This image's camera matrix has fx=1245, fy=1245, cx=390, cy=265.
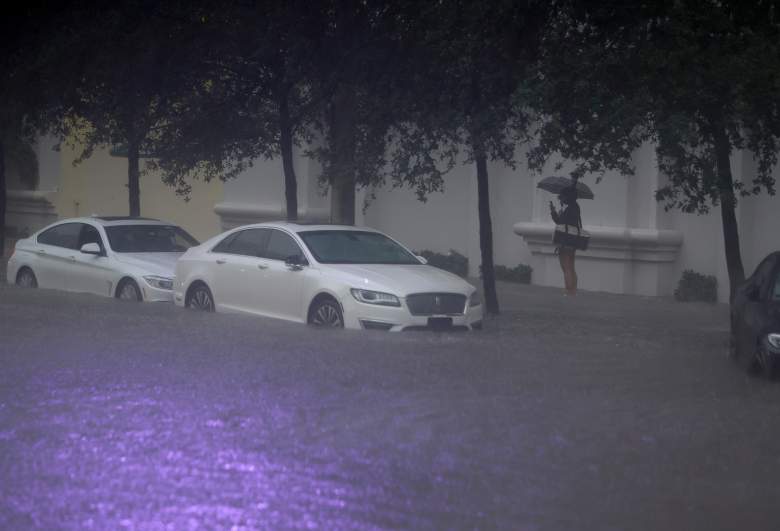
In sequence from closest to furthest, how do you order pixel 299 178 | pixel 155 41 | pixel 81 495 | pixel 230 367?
pixel 81 495
pixel 230 367
pixel 155 41
pixel 299 178

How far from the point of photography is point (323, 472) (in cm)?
671

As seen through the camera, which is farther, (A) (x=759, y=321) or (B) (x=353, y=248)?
(B) (x=353, y=248)

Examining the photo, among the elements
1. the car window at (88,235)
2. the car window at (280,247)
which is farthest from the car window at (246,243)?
the car window at (88,235)

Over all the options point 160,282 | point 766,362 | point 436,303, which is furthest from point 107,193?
point 766,362

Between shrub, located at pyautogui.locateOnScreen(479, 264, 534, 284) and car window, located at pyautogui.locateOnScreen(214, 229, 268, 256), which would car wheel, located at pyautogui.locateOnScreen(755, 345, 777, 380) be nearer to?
car window, located at pyautogui.locateOnScreen(214, 229, 268, 256)

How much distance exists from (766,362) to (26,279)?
11.9 meters

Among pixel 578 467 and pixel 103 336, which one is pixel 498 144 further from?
pixel 578 467

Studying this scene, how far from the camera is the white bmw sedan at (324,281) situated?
515 inches

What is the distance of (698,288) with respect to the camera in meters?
20.3

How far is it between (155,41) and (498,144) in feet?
17.6

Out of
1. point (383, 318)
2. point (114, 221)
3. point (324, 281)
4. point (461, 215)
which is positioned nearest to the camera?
point (383, 318)

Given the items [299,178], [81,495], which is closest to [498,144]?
[81,495]

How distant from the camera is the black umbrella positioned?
20.3 m

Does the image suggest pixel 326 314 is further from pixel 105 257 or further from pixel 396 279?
pixel 105 257
